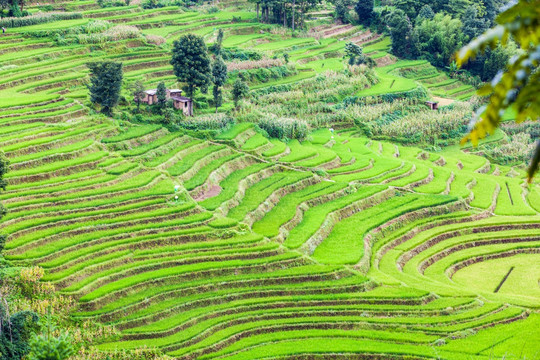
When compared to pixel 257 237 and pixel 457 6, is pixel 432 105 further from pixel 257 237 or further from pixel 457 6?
pixel 257 237

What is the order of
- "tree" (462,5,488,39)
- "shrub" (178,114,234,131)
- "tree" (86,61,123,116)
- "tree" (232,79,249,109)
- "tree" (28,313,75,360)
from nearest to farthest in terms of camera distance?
"tree" (28,313,75,360), "tree" (86,61,123,116), "shrub" (178,114,234,131), "tree" (232,79,249,109), "tree" (462,5,488,39)

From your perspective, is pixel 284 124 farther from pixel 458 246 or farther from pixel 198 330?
pixel 198 330

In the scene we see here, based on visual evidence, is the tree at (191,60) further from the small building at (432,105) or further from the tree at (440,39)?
the tree at (440,39)

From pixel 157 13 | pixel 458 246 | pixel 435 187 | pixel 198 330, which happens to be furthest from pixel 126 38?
pixel 198 330

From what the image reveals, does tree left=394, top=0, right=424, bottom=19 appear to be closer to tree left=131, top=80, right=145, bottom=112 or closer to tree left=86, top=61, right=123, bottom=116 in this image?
tree left=131, top=80, right=145, bottom=112

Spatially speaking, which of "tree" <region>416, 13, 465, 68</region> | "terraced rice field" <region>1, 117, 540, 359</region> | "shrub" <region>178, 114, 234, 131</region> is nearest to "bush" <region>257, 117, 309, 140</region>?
"terraced rice field" <region>1, 117, 540, 359</region>

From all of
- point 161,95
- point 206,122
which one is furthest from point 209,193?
point 161,95

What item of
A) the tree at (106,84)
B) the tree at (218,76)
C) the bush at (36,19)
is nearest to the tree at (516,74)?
the tree at (106,84)
